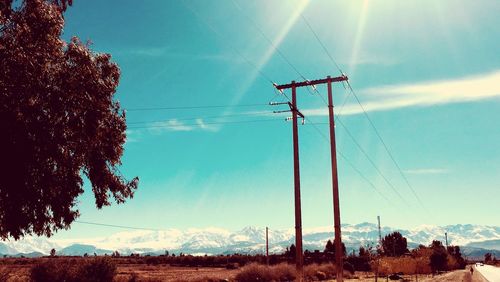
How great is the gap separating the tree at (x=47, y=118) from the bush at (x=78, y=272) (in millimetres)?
21754

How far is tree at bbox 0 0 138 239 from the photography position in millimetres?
15859

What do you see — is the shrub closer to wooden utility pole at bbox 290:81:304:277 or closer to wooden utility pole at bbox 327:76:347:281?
wooden utility pole at bbox 327:76:347:281

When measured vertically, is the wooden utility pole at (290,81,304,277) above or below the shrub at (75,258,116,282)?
above

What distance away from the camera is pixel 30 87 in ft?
52.7

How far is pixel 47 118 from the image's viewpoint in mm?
16969

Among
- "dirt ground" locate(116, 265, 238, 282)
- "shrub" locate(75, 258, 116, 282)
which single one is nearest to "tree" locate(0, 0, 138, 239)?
"shrub" locate(75, 258, 116, 282)

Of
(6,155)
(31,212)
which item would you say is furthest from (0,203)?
(6,155)

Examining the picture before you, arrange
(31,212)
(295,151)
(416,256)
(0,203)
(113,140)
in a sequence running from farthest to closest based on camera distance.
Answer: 1. (416,256)
2. (295,151)
3. (113,140)
4. (31,212)
5. (0,203)

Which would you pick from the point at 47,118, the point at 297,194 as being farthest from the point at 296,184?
the point at 47,118

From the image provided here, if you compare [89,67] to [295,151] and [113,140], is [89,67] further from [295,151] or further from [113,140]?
[295,151]

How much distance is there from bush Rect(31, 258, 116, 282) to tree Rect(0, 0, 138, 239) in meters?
21.8

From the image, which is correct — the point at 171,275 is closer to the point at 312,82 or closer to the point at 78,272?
the point at 78,272

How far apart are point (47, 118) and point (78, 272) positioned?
28086 millimetres

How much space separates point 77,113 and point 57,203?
431 cm
